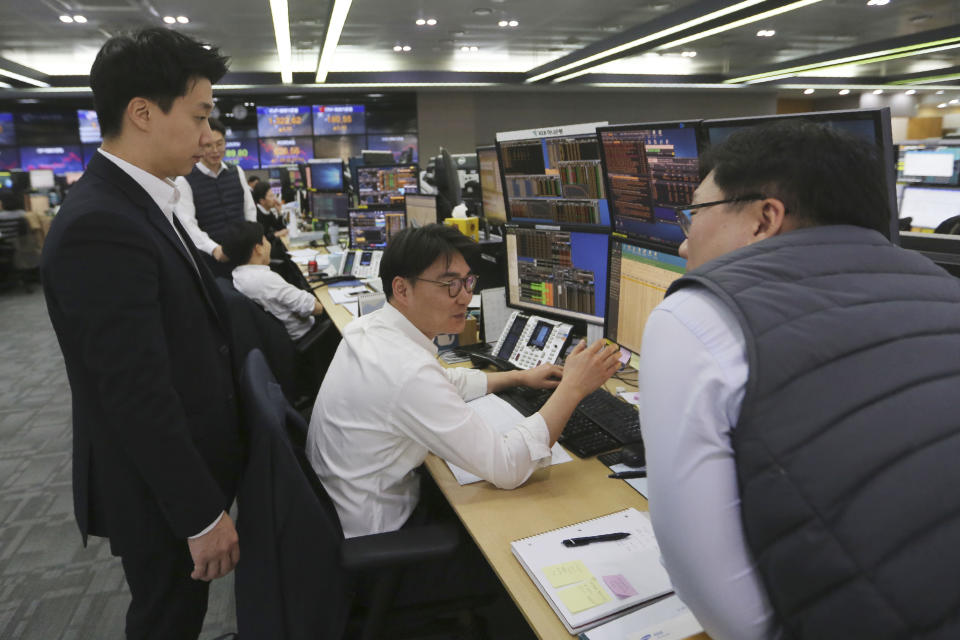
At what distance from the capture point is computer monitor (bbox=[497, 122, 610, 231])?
1856 millimetres

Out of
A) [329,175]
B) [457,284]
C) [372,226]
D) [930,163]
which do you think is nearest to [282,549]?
[457,284]

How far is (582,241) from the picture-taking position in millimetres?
1961

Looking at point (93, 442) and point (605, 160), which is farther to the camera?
point (605, 160)

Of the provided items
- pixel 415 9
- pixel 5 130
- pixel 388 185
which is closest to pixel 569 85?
pixel 415 9

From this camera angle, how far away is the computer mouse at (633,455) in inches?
55.8

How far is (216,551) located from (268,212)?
4708mm

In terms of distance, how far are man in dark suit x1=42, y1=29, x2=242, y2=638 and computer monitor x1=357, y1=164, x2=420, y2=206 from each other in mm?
3283

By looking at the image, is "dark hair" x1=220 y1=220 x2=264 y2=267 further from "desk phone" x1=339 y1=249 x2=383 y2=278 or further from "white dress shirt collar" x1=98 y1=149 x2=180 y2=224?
"white dress shirt collar" x1=98 y1=149 x2=180 y2=224

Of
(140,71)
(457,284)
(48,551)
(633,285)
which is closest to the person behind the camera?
(140,71)

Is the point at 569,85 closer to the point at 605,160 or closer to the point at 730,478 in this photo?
the point at 605,160

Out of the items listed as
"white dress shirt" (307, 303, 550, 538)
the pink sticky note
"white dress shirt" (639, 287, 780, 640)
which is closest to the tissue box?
"white dress shirt" (307, 303, 550, 538)

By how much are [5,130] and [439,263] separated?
12.6 metres

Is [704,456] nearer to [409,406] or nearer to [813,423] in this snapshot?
[813,423]

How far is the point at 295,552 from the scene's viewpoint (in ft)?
3.98
